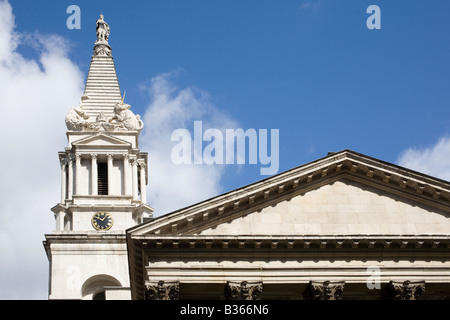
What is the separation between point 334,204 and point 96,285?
104 feet

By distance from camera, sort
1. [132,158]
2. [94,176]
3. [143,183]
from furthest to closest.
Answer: [143,183] → [132,158] → [94,176]

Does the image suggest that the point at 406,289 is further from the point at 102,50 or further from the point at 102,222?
the point at 102,50

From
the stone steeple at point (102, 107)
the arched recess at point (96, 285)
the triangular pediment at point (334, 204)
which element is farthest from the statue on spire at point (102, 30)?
the triangular pediment at point (334, 204)

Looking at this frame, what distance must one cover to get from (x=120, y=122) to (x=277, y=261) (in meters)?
39.2

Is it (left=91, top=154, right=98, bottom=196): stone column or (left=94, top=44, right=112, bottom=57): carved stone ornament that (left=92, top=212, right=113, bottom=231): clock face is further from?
(left=94, top=44, right=112, bottom=57): carved stone ornament

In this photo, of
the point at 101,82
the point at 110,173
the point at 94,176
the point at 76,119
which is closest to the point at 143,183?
the point at 110,173

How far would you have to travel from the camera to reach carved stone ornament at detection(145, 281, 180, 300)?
149 feet

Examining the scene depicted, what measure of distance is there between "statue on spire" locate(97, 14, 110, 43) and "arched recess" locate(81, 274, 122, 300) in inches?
984

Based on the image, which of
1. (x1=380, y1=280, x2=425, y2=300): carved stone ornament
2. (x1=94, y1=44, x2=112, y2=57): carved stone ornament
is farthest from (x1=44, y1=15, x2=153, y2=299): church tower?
(x1=380, y1=280, x2=425, y2=300): carved stone ornament

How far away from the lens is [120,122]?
8419 cm

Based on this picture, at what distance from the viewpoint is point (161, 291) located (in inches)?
1793

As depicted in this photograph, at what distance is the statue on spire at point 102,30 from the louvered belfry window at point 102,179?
1513cm
